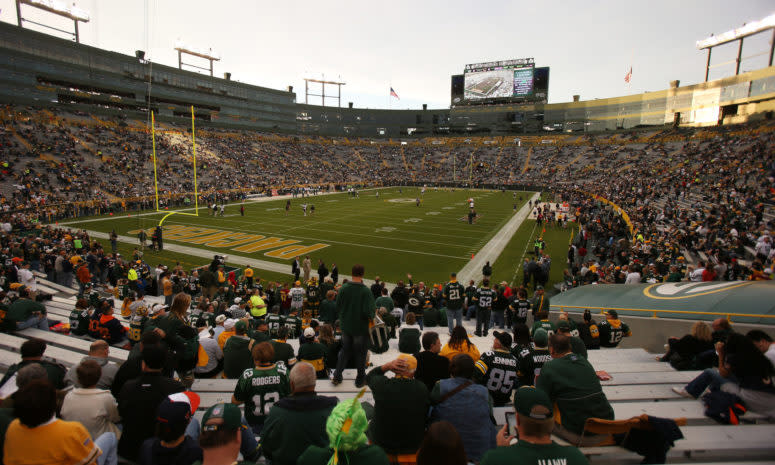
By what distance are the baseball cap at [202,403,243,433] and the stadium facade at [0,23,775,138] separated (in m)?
52.7

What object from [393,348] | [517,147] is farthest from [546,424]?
[517,147]

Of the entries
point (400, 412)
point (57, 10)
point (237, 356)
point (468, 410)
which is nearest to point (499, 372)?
point (468, 410)

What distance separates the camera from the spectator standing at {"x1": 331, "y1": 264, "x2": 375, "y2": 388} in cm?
484

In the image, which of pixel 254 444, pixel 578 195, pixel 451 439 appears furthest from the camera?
pixel 578 195

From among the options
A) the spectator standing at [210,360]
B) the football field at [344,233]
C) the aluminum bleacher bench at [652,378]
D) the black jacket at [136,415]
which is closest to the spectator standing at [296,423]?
the black jacket at [136,415]

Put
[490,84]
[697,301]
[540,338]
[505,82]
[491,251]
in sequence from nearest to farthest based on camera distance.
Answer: [540,338], [697,301], [491,251], [505,82], [490,84]

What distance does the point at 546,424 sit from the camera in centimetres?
228

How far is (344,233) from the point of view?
89.9ft

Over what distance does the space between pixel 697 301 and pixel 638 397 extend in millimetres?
5295

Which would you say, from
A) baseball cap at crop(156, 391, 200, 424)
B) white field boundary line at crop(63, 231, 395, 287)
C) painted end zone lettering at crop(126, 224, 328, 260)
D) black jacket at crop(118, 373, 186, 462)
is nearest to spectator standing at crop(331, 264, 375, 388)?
black jacket at crop(118, 373, 186, 462)

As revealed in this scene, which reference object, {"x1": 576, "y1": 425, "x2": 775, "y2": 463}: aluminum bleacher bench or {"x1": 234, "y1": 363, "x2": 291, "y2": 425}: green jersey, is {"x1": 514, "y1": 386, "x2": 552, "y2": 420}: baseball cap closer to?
{"x1": 576, "y1": 425, "x2": 775, "y2": 463}: aluminum bleacher bench

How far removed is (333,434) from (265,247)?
2221 centimetres

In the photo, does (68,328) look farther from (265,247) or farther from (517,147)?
(517,147)

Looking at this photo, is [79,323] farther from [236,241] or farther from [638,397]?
[236,241]
